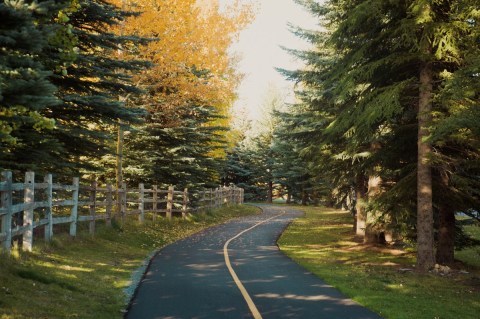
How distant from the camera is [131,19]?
18406 millimetres

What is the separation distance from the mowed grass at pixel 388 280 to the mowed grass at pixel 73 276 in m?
4.85

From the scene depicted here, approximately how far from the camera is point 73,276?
10000 mm

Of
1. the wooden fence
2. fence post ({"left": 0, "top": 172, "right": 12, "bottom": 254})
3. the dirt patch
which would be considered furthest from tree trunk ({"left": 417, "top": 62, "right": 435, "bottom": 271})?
fence post ({"left": 0, "top": 172, "right": 12, "bottom": 254})

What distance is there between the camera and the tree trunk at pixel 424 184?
13164mm

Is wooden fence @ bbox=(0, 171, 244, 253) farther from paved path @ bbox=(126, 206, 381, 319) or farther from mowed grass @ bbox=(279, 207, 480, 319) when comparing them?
mowed grass @ bbox=(279, 207, 480, 319)

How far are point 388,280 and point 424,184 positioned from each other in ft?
9.26

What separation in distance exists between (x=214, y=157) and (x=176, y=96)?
10410 mm

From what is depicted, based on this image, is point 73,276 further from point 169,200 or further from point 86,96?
point 169,200

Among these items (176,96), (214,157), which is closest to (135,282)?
(176,96)

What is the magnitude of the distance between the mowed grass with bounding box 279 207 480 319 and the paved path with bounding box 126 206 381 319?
611 mm

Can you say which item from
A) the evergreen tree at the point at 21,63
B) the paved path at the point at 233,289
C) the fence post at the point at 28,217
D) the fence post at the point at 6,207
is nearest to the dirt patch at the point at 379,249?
the paved path at the point at 233,289

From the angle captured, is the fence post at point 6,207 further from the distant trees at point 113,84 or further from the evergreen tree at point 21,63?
the evergreen tree at point 21,63

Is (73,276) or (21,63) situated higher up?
(21,63)

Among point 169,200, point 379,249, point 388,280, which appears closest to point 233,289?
point 388,280
